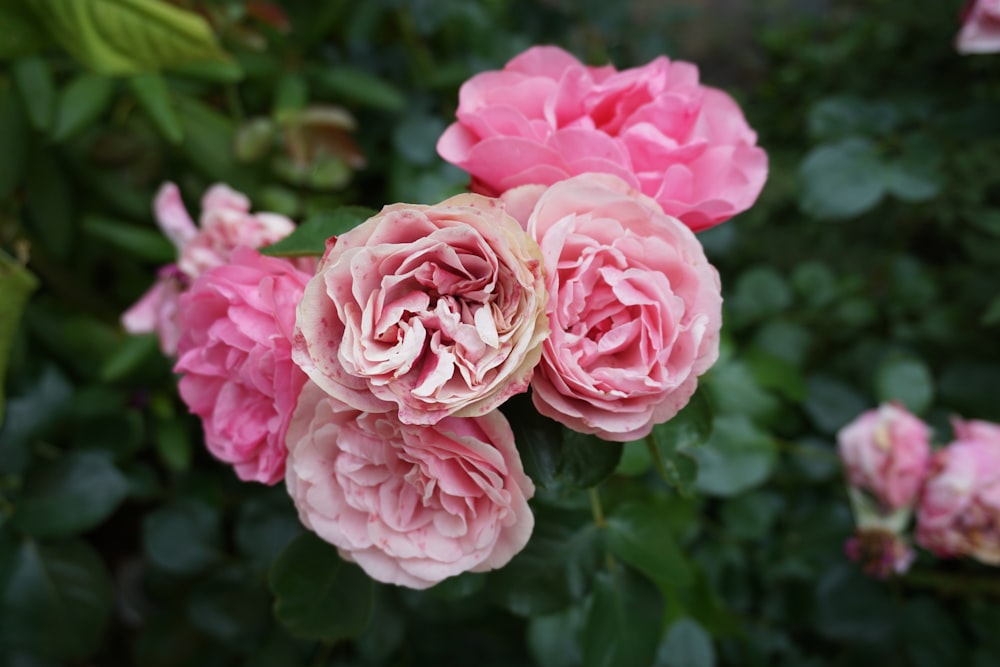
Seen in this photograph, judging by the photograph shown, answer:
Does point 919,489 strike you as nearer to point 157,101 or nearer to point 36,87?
point 157,101

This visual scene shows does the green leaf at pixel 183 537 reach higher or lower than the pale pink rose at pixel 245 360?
lower

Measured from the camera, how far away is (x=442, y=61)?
4.25 ft

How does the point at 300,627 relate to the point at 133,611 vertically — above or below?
above

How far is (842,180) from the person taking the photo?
0.93 meters

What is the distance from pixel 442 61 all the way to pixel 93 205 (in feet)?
2.13

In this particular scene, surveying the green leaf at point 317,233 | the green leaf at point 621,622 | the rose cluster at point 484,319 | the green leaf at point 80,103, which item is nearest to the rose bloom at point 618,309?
the rose cluster at point 484,319

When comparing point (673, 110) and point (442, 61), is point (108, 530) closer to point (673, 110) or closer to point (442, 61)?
point (442, 61)

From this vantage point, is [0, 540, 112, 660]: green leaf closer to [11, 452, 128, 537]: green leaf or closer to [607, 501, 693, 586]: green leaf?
[11, 452, 128, 537]: green leaf

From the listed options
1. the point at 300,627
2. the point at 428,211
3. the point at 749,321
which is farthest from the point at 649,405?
the point at 749,321

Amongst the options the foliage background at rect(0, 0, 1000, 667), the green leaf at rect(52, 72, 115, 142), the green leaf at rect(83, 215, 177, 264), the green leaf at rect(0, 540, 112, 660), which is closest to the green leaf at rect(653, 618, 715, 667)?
the foliage background at rect(0, 0, 1000, 667)

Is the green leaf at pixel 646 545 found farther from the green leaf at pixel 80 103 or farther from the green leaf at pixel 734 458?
the green leaf at pixel 80 103

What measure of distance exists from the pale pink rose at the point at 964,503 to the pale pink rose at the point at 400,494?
0.58 meters

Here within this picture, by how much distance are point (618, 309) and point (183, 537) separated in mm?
685

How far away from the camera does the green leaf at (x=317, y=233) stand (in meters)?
0.46
